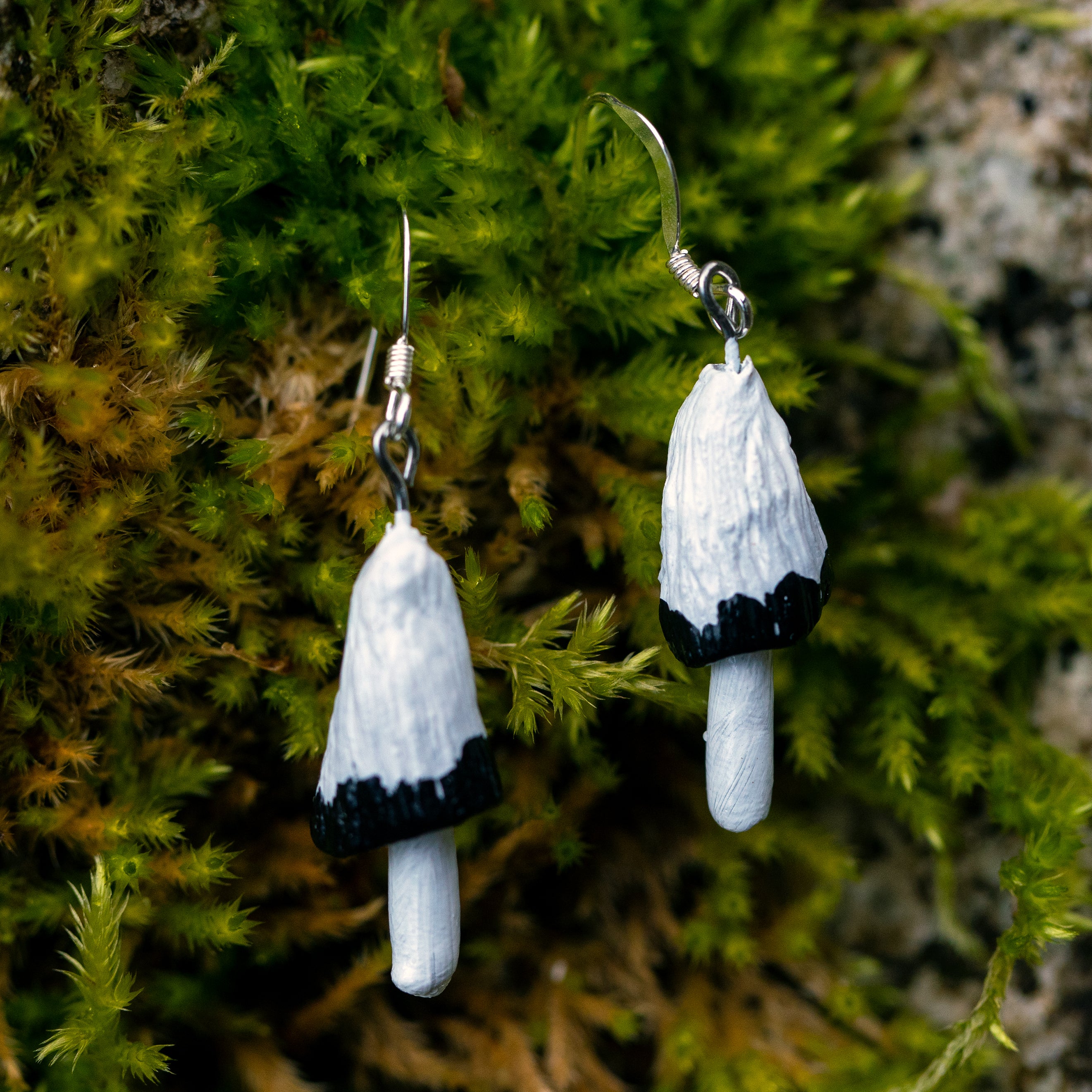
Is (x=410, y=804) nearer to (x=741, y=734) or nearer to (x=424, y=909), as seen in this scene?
(x=424, y=909)

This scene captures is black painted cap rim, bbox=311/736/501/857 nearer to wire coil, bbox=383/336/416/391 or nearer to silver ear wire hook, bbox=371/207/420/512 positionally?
silver ear wire hook, bbox=371/207/420/512

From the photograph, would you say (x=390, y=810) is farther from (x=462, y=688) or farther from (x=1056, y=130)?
(x=1056, y=130)

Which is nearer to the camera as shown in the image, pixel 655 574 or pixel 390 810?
pixel 390 810

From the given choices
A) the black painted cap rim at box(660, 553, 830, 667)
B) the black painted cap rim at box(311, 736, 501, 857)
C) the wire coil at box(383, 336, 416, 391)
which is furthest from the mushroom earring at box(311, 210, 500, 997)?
the black painted cap rim at box(660, 553, 830, 667)

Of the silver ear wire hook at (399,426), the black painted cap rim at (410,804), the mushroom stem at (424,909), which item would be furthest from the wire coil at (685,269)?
the mushroom stem at (424,909)

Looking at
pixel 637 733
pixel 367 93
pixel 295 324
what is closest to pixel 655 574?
pixel 637 733

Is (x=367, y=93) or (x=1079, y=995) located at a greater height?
(x=367, y=93)

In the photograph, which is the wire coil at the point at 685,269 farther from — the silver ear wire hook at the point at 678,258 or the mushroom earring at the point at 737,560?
the mushroom earring at the point at 737,560
